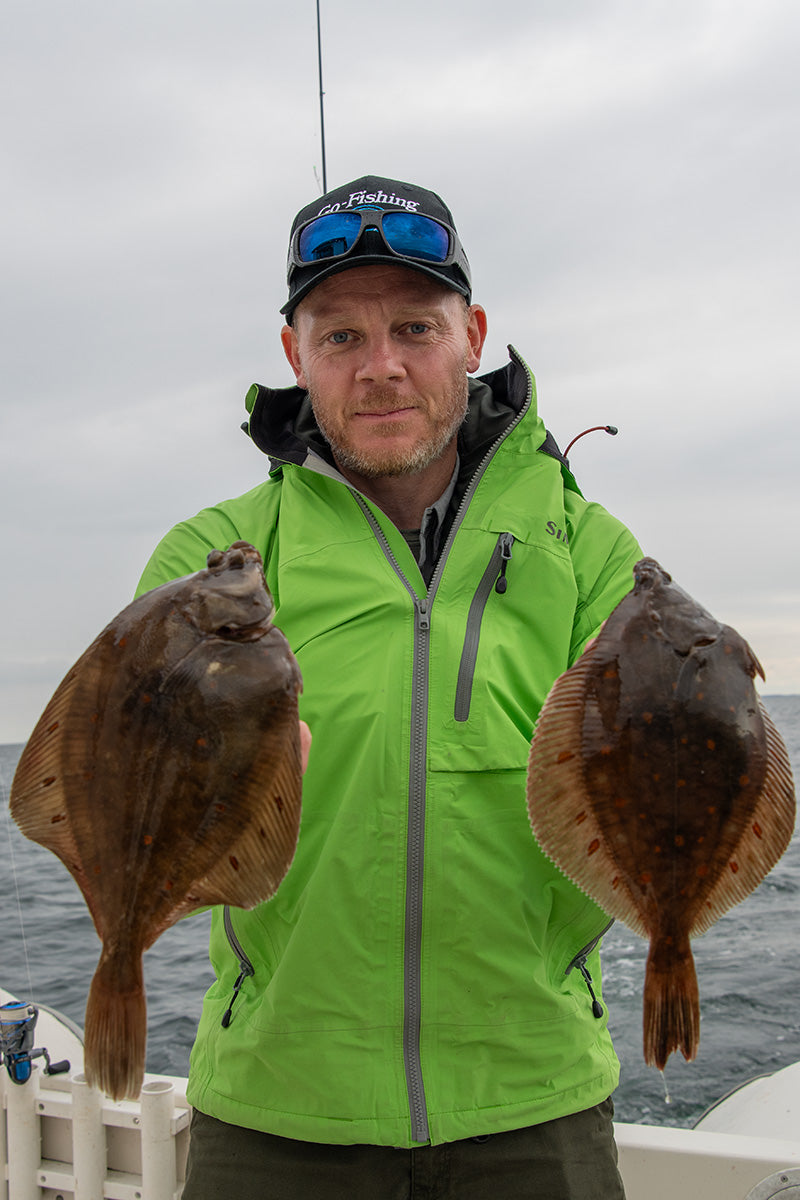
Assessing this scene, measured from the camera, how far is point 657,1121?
6.91 meters

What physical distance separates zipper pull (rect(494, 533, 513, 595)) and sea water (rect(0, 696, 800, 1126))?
2598 mm

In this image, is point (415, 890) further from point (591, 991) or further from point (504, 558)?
point (504, 558)

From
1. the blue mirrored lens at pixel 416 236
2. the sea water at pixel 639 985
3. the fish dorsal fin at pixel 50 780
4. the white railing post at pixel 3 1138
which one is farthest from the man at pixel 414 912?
the sea water at pixel 639 985

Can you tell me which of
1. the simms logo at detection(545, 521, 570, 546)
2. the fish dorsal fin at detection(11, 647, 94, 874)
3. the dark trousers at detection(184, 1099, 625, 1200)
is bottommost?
the dark trousers at detection(184, 1099, 625, 1200)

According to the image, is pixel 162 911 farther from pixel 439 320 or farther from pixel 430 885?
pixel 439 320

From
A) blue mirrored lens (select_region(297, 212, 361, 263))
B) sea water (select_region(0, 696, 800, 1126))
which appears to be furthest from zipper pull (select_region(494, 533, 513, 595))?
sea water (select_region(0, 696, 800, 1126))

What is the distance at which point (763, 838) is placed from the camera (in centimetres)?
216

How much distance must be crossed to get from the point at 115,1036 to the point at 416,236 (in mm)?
2414

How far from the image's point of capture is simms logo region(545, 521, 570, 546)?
2812 millimetres

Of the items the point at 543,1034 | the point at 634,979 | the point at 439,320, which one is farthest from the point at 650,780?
the point at 634,979

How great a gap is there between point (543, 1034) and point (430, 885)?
50 cm

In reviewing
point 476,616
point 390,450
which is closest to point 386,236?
point 390,450

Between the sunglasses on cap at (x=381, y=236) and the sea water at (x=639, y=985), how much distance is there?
2.95 m

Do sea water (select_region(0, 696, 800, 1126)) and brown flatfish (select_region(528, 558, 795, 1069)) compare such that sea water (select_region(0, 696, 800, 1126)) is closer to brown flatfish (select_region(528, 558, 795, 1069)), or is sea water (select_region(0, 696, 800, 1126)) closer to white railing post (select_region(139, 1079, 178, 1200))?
white railing post (select_region(139, 1079, 178, 1200))
